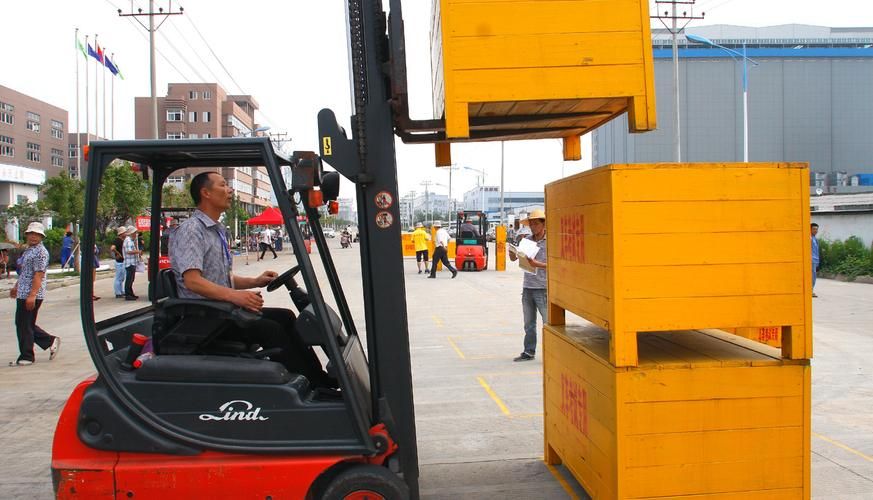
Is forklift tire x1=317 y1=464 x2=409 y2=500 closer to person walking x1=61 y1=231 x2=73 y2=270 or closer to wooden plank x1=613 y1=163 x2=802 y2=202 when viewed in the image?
wooden plank x1=613 y1=163 x2=802 y2=202

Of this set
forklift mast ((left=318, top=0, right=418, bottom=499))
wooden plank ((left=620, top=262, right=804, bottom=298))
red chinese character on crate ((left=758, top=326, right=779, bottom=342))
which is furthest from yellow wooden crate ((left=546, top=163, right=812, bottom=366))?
red chinese character on crate ((left=758, top=326, right=779, bottom=342))

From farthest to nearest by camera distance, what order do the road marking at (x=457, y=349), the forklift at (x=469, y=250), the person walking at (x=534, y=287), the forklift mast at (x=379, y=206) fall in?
the forklift at (x=469, y=250)
the road marking at (x=457, y=349)
the person walking at (x=534, y=287)
the forklift mast at (x=379, y=206)

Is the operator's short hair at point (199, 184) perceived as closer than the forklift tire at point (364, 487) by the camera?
No

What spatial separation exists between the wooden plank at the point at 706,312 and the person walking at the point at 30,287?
7522 millimetres

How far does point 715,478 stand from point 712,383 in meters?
0.51

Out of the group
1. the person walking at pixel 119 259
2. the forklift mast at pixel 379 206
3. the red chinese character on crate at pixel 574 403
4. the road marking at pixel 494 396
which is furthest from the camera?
the person walking at pixel 119 259

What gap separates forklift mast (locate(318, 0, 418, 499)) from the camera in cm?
375

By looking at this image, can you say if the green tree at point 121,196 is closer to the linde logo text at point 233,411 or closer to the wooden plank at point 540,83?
the linde logo text at point 233,411

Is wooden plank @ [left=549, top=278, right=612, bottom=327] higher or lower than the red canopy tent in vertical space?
lower

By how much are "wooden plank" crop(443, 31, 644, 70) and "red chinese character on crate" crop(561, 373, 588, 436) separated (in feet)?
6.19

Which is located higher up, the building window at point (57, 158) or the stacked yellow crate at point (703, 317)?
the building window at point (57, 158)

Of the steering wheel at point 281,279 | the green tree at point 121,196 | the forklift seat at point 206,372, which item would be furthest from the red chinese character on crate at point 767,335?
the green tree at point 121,196

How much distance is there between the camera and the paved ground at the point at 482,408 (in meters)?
4.77

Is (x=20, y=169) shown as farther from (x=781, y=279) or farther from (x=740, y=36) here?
(x=740, y=36)
